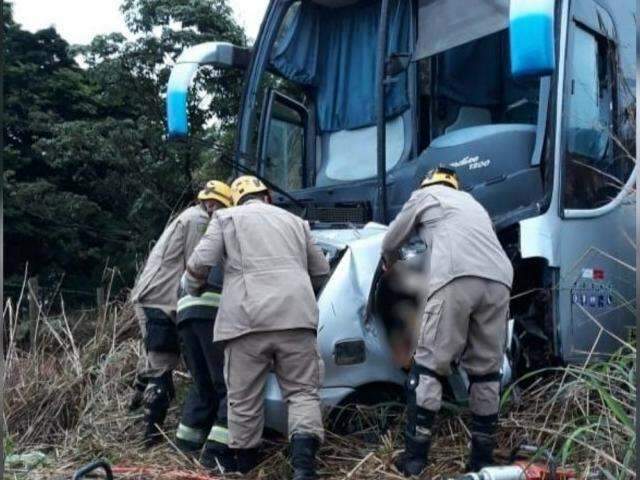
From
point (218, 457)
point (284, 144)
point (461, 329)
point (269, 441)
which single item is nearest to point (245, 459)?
point (218, 457)

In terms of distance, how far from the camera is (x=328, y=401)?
451 cm

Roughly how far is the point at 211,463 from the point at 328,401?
70 cm

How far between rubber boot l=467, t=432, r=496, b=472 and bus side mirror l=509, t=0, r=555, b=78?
5.58 feet

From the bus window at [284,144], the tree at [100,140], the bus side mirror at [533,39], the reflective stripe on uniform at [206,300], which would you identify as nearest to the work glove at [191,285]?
the reflective stripe on uniform at [206,300]

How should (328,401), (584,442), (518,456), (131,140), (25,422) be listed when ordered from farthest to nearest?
(131,140), (25,422), (328,401), (518,456), (584,442)

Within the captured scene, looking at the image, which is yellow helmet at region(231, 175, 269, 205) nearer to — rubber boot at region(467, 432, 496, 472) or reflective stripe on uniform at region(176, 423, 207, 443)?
reflective stripe on uniform at region(176, 423, 207, 443)

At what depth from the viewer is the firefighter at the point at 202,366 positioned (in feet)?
15.8

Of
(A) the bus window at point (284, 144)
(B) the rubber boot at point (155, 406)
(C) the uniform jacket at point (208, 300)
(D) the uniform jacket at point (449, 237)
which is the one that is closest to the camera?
(D) the uniform jacket at point (449, 237)

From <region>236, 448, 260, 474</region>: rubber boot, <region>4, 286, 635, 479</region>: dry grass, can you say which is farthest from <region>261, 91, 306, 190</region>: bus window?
<region>236, 448, 260, 474</region>: rubber boot

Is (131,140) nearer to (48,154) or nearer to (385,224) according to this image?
(48,154)

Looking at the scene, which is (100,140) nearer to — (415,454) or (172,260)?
(172,260)

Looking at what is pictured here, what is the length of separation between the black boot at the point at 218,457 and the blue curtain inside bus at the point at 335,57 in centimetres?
287

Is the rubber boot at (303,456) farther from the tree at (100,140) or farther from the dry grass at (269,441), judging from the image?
the tree at (100,140)

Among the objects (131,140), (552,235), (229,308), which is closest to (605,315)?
(552,235)
